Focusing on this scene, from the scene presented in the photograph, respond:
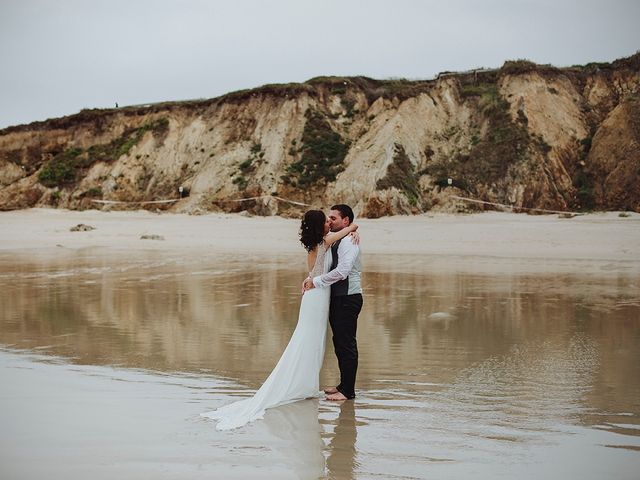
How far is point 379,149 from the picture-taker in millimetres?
33219

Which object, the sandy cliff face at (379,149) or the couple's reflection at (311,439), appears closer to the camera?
the couple's reflection at (311,439)

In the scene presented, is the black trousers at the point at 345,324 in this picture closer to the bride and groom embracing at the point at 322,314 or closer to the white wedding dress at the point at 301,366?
the bride and groom embracing at the point at 322,314

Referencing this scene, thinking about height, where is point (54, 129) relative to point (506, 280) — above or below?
above

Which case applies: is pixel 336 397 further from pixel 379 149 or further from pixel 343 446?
pixel 379 149

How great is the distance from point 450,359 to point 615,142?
89.5ft

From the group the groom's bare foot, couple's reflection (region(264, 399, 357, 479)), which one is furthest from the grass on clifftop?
couple's reflection (region(264, 399, 357, 479))

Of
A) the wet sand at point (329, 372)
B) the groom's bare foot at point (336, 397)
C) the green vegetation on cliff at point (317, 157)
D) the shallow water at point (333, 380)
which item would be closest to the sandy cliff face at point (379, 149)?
the green vegetation on cliff at point (317, 157)

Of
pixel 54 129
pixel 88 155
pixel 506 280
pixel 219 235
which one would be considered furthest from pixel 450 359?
pixel 54 129

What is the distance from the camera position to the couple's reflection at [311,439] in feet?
13.5

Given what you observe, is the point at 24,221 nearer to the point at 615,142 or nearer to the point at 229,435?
the point at 615,142

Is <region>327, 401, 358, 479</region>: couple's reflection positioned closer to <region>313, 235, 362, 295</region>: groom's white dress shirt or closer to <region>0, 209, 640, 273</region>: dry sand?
<region>313, 235, 362, 295</region>: groom's white dress shirt

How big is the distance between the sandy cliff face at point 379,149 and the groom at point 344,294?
24.2 meters

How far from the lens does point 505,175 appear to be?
31625mm

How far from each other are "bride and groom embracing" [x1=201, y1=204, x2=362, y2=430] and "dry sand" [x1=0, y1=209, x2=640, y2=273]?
10170mm
